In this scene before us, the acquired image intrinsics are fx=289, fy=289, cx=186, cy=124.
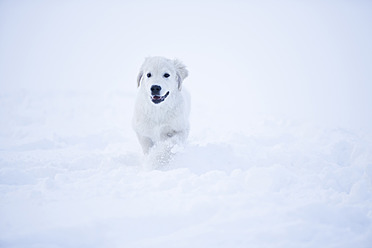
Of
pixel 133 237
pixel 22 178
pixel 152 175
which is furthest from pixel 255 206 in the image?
pixel 22 178

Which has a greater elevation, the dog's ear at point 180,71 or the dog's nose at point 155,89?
the dog's ear at point 180,71

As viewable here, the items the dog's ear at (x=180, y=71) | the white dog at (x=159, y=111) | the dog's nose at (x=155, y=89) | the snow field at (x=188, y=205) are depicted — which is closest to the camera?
the snow field at (x=188, y=205)

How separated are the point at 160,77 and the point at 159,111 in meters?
0.62

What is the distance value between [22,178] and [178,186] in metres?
2.24

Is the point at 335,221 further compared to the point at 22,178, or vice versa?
the point at 22,178

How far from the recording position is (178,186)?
125 inches

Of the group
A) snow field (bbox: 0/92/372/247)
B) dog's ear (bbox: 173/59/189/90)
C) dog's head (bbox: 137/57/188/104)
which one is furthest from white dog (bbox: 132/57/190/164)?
snow field (bbox: 0/92/372/247)

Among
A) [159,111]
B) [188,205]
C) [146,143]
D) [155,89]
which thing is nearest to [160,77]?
[155,89]

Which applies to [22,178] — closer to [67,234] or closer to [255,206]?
[67,234]

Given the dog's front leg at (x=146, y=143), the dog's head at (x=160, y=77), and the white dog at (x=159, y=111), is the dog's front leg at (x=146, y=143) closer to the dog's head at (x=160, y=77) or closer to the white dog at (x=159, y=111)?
the white dog at (x=159, y=111)

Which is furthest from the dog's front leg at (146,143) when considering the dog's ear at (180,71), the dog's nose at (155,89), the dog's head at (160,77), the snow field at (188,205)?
the dog's ear at (180,71)

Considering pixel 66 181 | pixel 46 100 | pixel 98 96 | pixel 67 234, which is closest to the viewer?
pixel 67 234

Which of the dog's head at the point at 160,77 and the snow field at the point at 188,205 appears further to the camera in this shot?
the dog's head at the point at 160,77

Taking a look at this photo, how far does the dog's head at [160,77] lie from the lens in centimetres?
504
